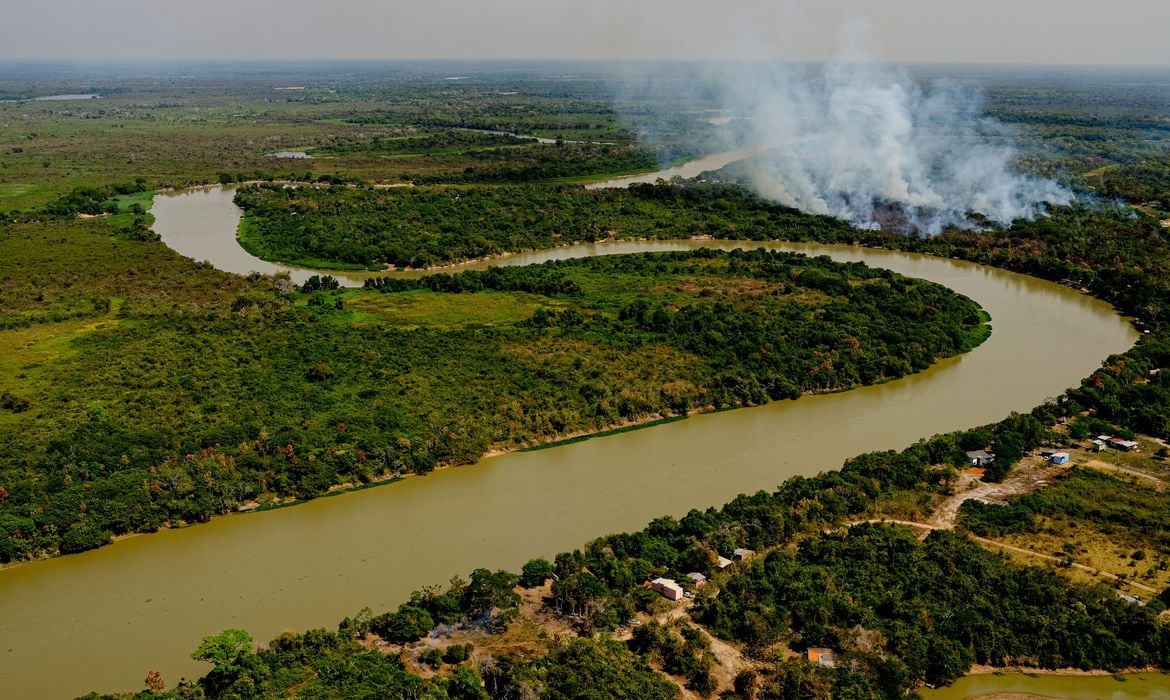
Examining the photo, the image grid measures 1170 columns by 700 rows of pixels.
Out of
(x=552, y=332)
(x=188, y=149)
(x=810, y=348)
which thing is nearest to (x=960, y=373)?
(x=810, y=348)

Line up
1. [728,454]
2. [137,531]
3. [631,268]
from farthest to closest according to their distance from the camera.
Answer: [631,268] → [728,454] → [137,531]

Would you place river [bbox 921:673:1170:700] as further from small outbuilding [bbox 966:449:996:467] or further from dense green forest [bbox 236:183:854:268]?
dense green forest [bbox 236:183:854:268]

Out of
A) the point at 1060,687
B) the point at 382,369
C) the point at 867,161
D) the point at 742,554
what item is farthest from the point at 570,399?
the point at 867,161

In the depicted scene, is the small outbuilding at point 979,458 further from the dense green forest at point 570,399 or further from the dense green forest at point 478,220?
the dense green forest at point 478,220

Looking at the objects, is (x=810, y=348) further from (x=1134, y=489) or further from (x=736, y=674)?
(x=736, y=674)

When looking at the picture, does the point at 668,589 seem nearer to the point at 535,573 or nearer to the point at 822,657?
the point at 535,573

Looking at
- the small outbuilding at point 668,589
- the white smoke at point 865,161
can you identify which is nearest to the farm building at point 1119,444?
the small outbuilding at point 668,589
